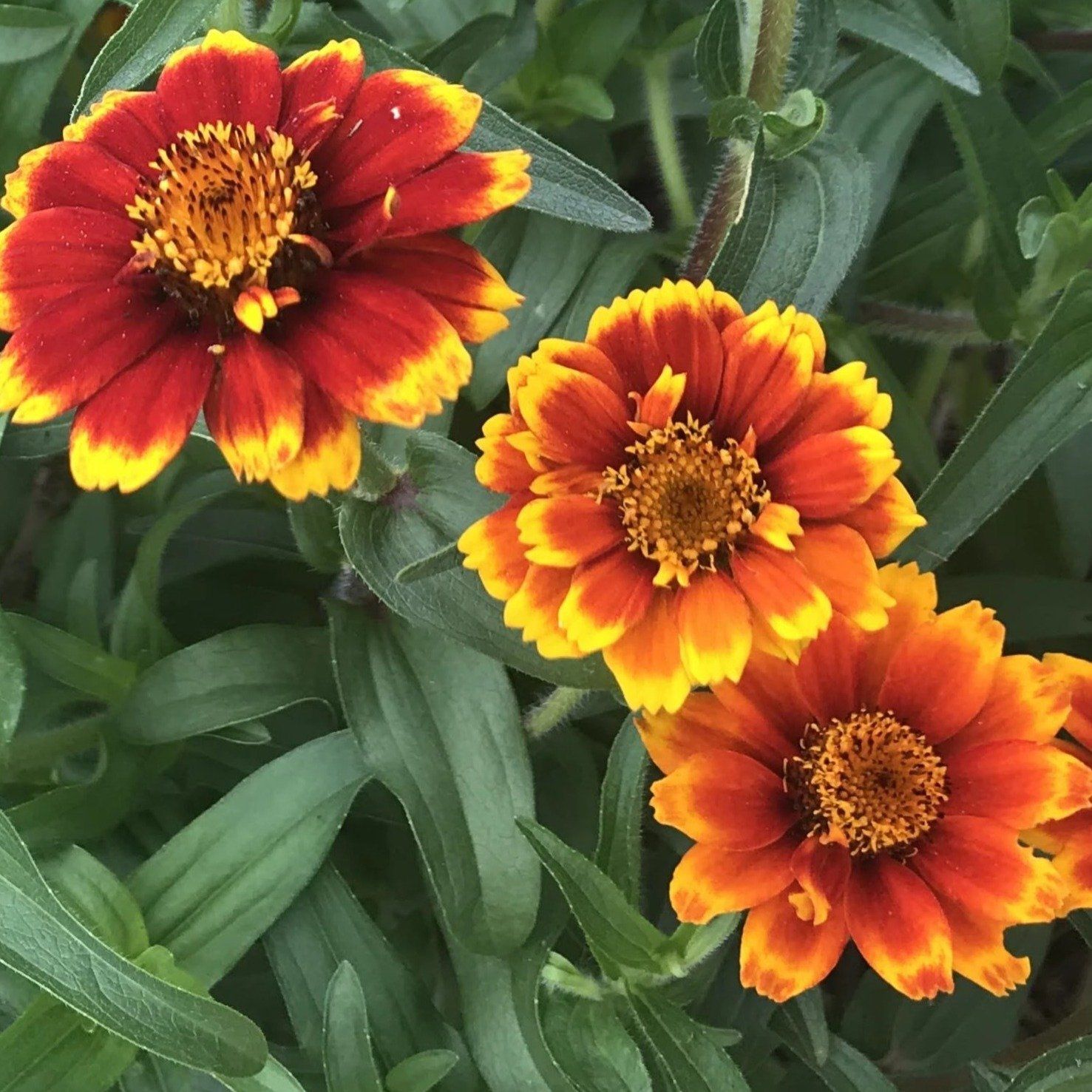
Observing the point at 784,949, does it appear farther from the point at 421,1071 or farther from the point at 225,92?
the point at 225,92

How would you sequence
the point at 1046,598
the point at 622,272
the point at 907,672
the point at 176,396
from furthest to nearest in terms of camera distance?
the point at 1046,598 < the point at 622,272 < the point at 907,672 < the point at 176,396

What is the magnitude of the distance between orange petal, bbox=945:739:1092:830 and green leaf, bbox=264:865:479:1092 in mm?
426

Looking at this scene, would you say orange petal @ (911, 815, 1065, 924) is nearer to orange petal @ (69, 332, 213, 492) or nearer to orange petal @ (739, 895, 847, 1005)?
orange petal @ (739, 895, 847, 1005)

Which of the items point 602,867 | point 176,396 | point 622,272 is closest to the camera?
point 176,396

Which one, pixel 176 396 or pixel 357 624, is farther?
pixel 357 624

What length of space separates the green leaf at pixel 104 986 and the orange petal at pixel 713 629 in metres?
0.37

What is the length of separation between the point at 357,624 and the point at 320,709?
19cm

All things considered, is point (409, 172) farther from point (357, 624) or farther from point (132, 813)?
point (132, 813)

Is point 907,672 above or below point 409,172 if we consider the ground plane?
below

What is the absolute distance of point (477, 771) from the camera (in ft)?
2.77

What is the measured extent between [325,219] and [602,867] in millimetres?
450

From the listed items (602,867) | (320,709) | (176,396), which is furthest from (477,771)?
(176,396)


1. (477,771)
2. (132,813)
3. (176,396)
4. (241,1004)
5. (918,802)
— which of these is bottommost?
(241,1004)

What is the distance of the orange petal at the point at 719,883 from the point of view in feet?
2.09
